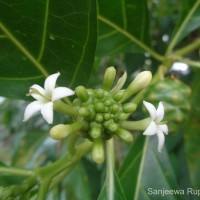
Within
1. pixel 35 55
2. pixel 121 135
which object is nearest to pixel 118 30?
pixel 35 55

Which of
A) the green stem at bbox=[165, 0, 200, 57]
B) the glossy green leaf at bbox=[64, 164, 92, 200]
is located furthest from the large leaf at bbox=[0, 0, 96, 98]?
the glossy green leaf at bbox=[64, 164, 92, 200]

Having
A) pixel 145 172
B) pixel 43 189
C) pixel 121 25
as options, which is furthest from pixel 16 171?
pixel 121 25

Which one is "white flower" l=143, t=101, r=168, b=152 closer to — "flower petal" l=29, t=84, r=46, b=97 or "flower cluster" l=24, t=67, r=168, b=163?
"flower cluster" l=24, t=67, r=168, b=163

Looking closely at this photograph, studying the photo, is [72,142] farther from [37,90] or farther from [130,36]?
[130,36]

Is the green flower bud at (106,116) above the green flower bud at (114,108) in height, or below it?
below

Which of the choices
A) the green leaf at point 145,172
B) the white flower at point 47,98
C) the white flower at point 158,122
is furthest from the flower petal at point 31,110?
the green leaf at point 145,172

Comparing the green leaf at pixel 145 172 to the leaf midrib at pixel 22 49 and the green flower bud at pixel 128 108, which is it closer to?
the green flower bud at pixel 128 108
